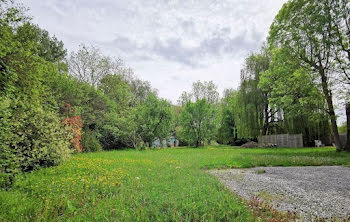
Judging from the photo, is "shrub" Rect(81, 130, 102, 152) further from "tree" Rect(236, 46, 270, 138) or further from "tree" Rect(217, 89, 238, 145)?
"tree" Rect(217, 89, 238, 145)

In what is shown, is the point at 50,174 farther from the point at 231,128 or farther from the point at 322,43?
the point at 231,128

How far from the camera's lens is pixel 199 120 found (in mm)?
24578

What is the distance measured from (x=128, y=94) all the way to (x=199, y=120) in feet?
32.8

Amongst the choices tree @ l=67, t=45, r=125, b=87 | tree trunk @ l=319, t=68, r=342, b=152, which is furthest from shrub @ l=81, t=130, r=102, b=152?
tree trunk @ l=319, t=68, r=342, b=152

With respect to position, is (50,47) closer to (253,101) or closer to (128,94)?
(128,94)

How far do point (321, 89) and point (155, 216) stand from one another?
14354 millimetres

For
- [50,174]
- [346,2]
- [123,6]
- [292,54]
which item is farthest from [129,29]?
[346,2]

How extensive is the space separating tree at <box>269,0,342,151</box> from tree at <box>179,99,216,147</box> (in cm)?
1300

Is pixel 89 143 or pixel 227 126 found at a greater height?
pixel 227 126

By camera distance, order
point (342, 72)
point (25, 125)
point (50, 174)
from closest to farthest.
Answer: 1. point (50, 174)
2. point (25, 125)
3. point (342, 72)

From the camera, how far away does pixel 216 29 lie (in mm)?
11422

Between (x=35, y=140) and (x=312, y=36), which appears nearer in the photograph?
(x=35, y=140)

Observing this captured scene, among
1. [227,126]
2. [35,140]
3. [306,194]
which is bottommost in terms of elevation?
[306,194]

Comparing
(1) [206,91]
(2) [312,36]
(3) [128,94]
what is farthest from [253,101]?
(1) [206,91]
